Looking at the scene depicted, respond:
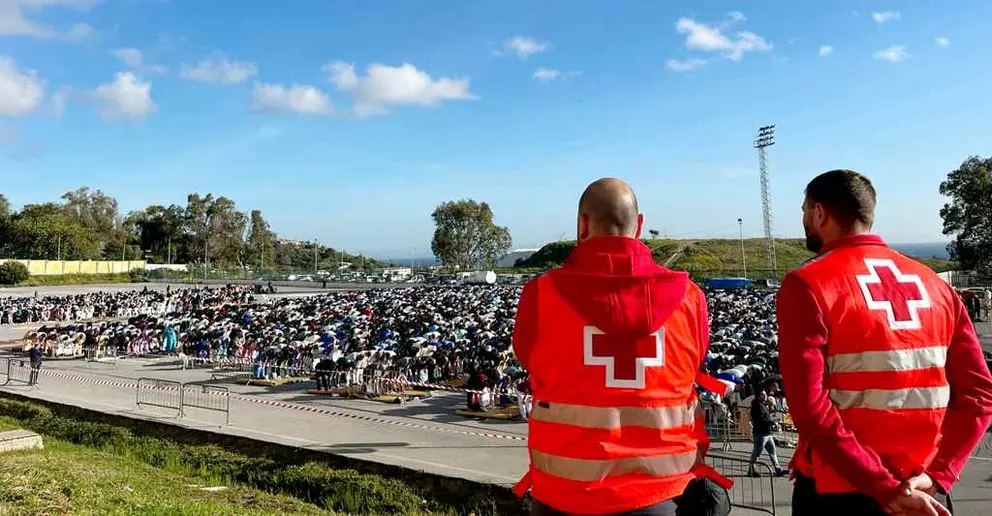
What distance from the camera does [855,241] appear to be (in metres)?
2.31

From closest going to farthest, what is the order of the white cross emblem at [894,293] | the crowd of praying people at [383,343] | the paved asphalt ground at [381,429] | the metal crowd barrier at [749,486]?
the white cross emblem at [894,293] < the metal crowd barrier at [749,486] < the paved asphalt ground at [381,429] < the crowd of praying people at [383,343]

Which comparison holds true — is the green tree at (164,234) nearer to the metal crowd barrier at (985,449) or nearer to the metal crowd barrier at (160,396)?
the metal crowd barrier at (160,396)

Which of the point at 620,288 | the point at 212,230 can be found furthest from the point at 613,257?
the point at 212,230

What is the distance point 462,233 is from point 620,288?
87.4 metres

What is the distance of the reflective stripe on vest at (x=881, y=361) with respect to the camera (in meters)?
2.12

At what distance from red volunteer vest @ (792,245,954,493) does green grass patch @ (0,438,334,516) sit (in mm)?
6419

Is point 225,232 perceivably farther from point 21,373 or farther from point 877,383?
point 877,383

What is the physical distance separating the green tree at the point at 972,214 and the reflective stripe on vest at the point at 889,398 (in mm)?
55764

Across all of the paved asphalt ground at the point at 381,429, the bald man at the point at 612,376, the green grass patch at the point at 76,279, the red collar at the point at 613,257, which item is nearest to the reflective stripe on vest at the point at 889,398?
the bald man at the point at 612,376

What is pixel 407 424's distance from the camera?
1417 centimetres

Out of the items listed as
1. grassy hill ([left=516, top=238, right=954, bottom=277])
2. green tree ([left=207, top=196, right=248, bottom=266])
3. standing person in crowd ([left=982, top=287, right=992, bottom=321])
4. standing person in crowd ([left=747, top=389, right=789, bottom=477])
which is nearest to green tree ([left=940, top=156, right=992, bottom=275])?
standing person in crowd ([left=982, top=287, right=992, bottom=321])

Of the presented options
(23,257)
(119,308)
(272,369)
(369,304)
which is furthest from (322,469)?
(23,257)

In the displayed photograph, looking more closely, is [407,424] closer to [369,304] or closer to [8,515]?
[8,515]

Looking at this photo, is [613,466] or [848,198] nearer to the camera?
[613,466]
